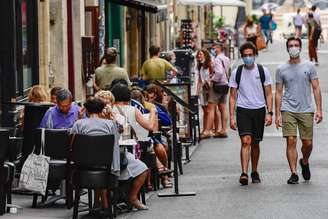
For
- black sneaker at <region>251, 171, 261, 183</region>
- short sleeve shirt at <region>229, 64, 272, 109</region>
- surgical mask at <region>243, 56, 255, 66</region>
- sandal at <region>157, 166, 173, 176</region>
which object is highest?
surgical mask at <region>243, 56, 255, 66</region>

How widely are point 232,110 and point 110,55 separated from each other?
4838mm

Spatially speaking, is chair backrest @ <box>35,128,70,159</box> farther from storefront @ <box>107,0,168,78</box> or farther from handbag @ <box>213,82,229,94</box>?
storefront @ <box>107,0,168,78</box>

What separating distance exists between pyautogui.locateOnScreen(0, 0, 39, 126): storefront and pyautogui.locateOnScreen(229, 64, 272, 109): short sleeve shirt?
3.55 m

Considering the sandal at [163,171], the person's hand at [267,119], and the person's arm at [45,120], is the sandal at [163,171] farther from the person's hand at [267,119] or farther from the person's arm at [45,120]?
the person's arm at [45,120]

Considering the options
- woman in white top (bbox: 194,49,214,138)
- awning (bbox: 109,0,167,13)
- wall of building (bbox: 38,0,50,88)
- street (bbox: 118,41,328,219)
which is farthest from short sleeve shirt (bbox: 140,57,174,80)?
wall of building (bbox: 38,0,50,88)

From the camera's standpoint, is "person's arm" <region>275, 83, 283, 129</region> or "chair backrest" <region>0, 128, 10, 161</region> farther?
"person's arm" <region>275, 83, 283, 129</region>

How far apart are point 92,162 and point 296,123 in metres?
3.94

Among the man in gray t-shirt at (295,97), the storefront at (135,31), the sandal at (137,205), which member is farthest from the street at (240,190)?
the storefront at (135,31)

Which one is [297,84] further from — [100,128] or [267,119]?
[100,128]

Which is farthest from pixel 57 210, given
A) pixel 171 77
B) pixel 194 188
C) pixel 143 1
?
pixel 143 1

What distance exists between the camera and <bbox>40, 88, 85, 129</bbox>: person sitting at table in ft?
52.5

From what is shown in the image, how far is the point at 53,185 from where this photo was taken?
624 inches

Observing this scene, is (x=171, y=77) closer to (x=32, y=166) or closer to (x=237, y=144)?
(x=237, y=144)

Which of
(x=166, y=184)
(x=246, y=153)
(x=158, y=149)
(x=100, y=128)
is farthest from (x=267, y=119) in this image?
(x=100, y=128)
